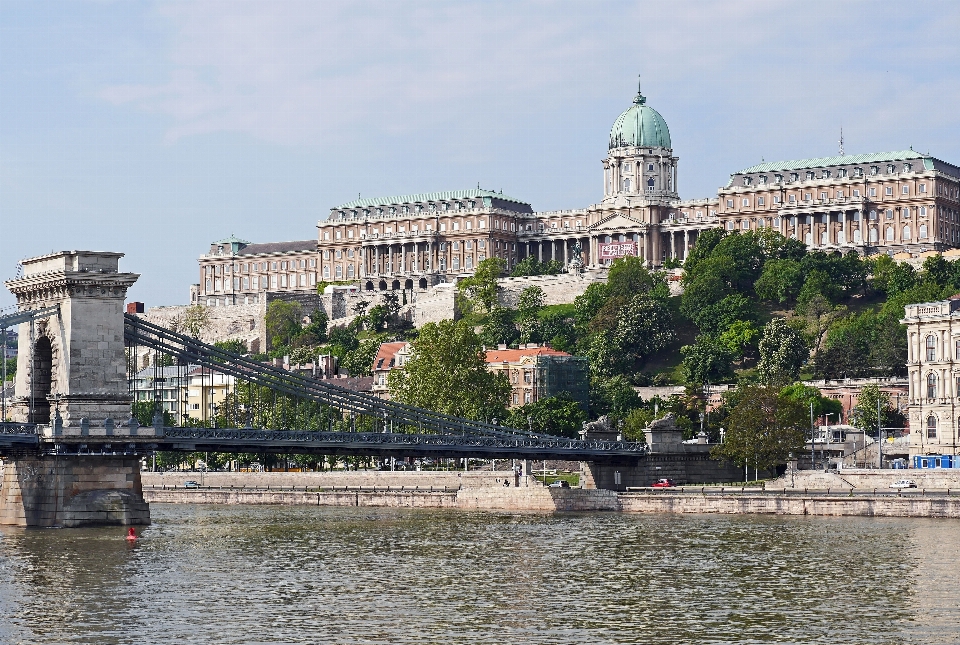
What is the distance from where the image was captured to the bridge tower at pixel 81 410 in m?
72.6

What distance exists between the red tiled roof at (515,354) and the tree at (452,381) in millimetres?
20231

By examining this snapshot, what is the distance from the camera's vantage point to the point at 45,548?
217 ft

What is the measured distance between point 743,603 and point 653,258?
482 ft

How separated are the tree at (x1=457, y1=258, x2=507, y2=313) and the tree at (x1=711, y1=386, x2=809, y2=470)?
86489mm

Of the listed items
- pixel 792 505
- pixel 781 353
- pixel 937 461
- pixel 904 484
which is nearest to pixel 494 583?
pixel 792 505

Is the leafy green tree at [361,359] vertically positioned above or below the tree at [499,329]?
below

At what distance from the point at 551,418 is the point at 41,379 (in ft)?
185

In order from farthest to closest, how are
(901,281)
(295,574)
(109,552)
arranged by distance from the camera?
(901,281) → (109,552) → (295,574)

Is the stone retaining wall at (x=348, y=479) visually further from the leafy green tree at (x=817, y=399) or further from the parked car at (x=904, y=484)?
the leafy green tree at (x=817, y=399)

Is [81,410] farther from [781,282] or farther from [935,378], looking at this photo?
[781,282]

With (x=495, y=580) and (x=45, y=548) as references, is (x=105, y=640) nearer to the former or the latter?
(x=495, y=580)

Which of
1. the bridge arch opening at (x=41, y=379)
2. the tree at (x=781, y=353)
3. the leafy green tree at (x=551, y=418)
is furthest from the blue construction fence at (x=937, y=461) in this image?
the bridge arch opening at (x=41, y=379)

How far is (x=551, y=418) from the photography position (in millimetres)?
127938

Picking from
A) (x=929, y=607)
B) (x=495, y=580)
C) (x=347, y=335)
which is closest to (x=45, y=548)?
(x=495, y=580)
